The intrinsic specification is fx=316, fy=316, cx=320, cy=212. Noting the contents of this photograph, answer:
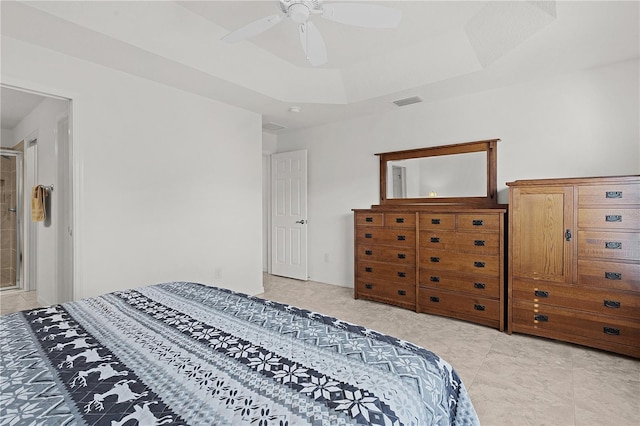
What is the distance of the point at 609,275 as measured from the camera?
2469mm

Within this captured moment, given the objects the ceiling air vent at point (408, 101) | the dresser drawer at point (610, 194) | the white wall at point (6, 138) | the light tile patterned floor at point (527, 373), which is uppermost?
the ceiling air vent at point (408, 101)

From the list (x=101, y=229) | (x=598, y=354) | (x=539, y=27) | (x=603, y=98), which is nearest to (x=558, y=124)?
(x=603, y=98)

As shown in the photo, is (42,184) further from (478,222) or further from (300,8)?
(478,222)

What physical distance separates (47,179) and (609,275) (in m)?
5.56

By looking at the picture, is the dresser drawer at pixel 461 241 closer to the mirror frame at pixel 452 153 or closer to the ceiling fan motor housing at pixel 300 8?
the mirror frame at pixel 452 153

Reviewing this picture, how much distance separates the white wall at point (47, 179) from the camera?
338 centimetres

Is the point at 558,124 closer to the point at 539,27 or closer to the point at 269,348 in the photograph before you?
the point at 539,27

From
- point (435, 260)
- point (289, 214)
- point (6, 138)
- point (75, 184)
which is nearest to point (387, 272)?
point (435, 260)

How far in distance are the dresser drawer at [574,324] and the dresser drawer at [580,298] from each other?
0.13 ft

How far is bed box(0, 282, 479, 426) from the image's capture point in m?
0.80

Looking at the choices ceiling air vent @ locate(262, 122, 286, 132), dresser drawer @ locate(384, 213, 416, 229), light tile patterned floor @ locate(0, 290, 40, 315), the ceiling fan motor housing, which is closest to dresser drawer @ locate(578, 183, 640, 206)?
dresser drawer @ locate(384, 213, 416, 229)

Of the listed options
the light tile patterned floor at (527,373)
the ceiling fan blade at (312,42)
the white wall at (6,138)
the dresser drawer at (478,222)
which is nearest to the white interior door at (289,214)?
the light tile patterned floor at (527,373)

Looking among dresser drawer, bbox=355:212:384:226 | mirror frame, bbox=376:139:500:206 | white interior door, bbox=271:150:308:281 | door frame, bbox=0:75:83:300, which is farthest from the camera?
white interior door, bbox=271:150:308:281

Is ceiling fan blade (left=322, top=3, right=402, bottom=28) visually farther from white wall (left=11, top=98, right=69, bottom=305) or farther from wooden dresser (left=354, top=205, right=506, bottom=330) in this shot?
white wall (left=11, top=98, right=69, bottom=305)
